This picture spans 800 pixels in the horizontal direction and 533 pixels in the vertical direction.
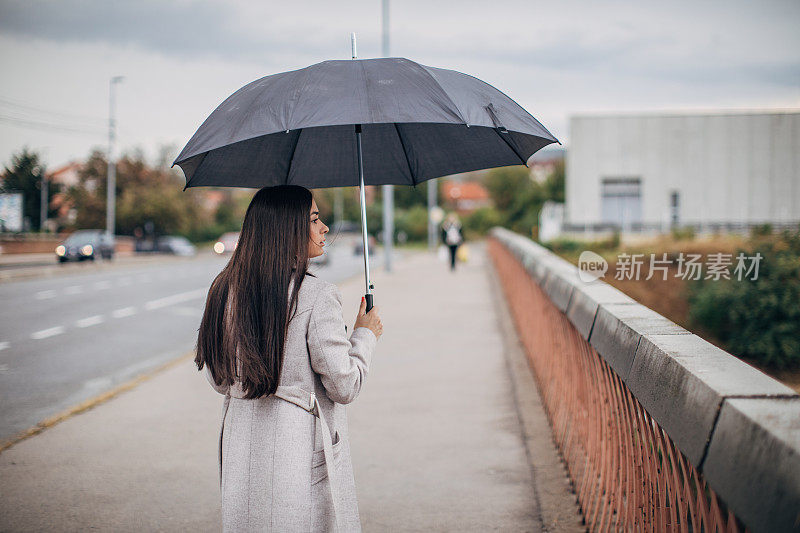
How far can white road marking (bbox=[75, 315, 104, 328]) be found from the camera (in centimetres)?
1294

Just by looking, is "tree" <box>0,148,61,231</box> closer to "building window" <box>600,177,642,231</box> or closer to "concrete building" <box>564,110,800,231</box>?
"concrete building" <box>564,110,800,231</box>

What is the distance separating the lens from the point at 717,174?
44.9m

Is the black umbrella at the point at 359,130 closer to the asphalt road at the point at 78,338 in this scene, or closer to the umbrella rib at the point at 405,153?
the umbrella rib at the point at 405,153

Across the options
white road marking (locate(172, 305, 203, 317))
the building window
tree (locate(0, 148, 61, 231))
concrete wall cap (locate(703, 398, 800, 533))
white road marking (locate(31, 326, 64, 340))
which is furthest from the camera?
the building window

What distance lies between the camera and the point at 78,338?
37.6ft

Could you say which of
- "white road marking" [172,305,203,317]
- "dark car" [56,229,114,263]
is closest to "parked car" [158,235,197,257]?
"dark car" [56,229,114,263]

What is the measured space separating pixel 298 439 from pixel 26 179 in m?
24.2

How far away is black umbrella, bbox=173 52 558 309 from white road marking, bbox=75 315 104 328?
10.3m

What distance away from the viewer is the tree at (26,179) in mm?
22406

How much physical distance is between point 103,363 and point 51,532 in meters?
5.82

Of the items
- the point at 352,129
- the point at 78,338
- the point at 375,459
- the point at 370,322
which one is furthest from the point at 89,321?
the point at 370,322

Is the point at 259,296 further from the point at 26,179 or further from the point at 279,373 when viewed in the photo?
the point at 26,179

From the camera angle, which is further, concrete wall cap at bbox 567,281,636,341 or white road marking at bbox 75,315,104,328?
white road marking at bbox 75,315,104,328

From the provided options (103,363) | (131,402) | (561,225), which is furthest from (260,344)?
(561,225)
